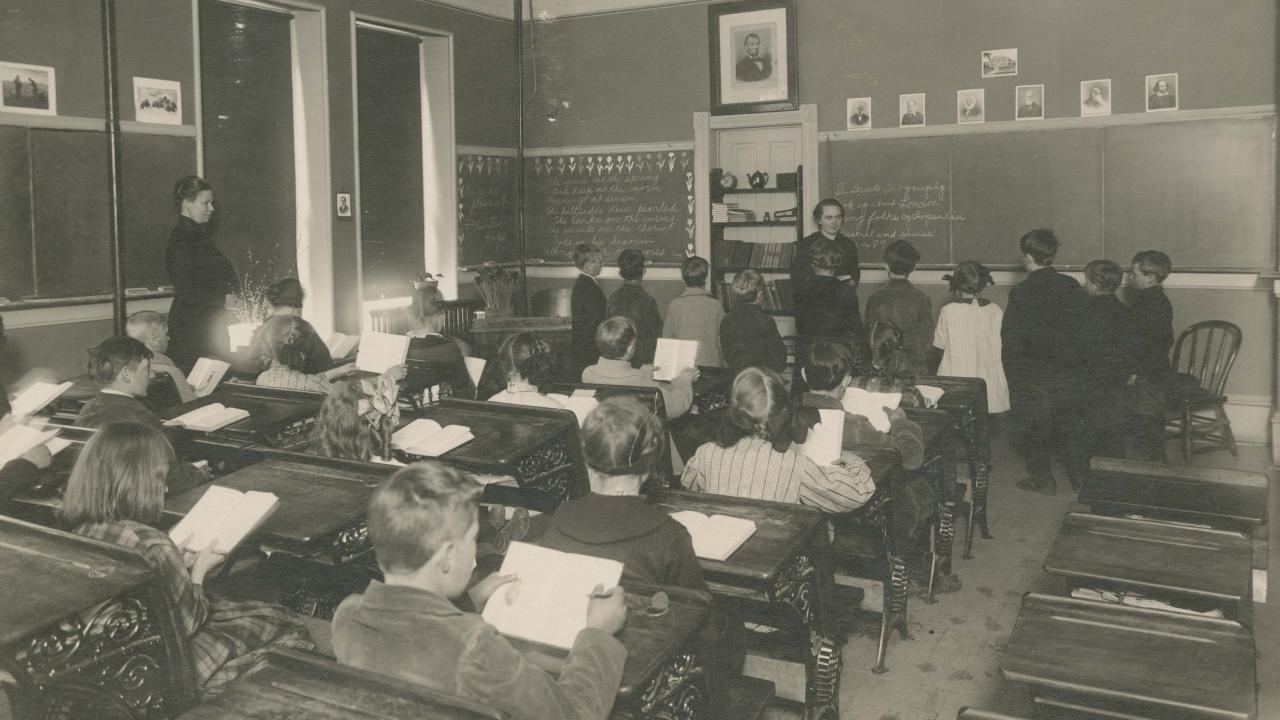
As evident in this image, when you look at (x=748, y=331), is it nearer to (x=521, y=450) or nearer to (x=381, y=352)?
(x=381, y=352)

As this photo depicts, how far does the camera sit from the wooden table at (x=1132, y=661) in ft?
5.27

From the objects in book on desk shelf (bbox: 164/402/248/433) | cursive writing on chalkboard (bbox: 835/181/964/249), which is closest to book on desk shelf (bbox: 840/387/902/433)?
book on desk shelf (bbox: 164/402/248/433)

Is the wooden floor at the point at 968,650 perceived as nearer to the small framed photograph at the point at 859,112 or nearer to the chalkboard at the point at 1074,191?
the chalkboard at the point at 1074,191

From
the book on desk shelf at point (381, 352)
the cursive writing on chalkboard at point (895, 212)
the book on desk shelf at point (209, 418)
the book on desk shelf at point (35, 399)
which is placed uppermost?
the cursive writing on chalkboard at point (895, 212)

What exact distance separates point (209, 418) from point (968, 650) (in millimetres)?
2807

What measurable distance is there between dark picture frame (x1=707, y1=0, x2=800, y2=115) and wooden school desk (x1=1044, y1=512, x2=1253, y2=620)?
5737 mm

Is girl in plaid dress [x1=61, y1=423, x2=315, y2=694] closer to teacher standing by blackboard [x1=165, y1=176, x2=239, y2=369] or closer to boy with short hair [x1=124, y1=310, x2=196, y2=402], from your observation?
boy with short hair [x1=124, y1=310, x2=196, y2=402]

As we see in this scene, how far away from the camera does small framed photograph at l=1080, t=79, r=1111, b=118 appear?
647 centimetres

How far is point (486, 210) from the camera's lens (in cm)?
825

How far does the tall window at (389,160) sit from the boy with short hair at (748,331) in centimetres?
329

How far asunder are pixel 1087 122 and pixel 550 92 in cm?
432

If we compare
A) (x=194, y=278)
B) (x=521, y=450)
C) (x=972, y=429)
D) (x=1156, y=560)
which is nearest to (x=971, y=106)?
(x=972, y=429)

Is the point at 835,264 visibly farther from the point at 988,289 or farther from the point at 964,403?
the point at 988,289

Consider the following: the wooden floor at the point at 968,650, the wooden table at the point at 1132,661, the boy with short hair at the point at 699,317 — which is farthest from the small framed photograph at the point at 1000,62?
the wooden table at the point at 1132,661
